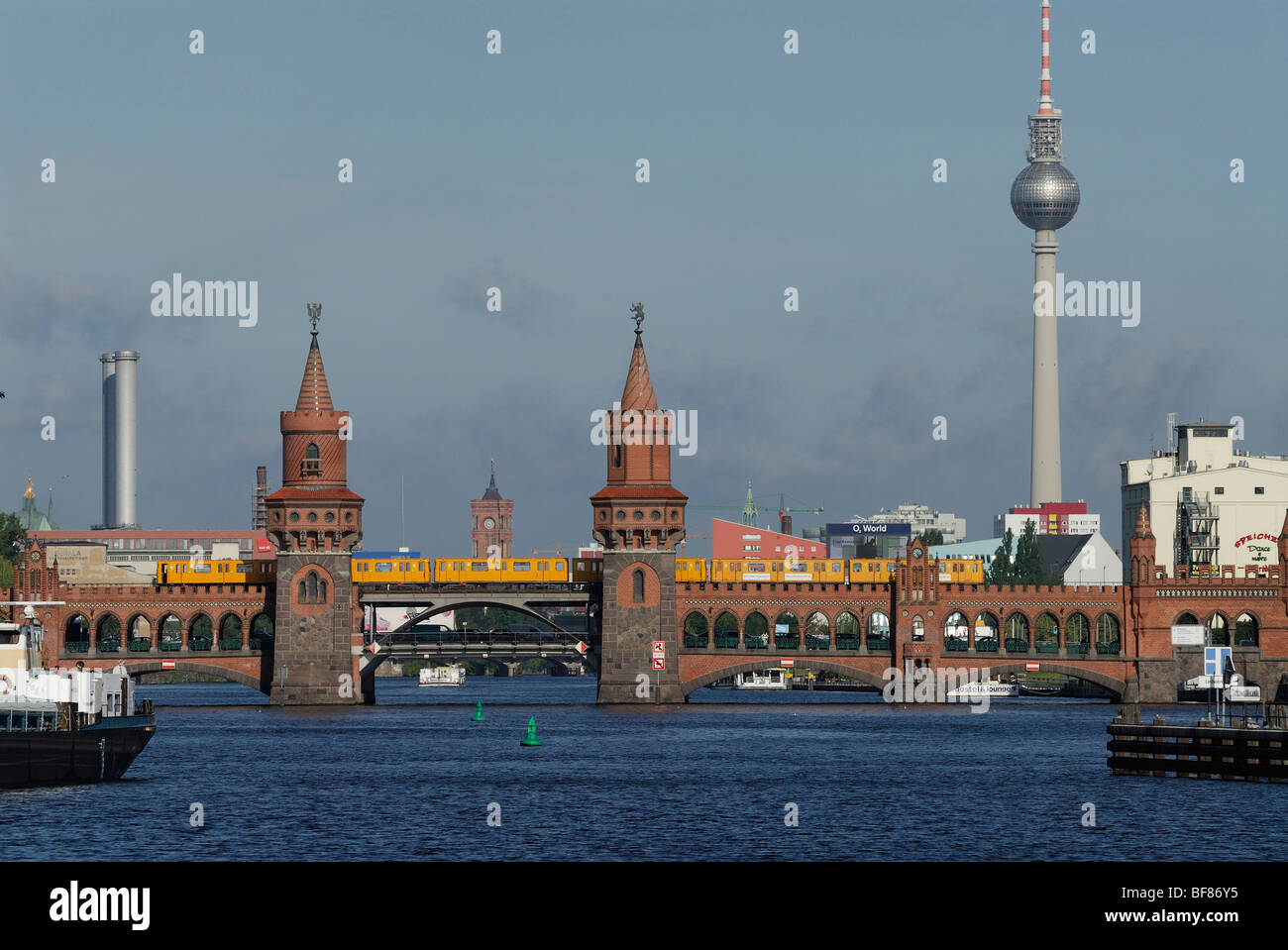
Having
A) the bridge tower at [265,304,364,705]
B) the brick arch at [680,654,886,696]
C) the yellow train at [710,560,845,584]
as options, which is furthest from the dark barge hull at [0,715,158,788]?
the yellow train at [710,560,845,584]

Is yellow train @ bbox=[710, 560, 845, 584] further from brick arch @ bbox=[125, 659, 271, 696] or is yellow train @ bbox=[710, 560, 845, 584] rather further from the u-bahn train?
brick arch @ bbox=[125, 659, 271, 696]

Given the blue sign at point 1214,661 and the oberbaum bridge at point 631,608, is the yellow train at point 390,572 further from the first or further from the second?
the blue sign at point 1214,661

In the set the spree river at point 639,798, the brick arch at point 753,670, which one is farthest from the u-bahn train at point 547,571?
the spree river at point 639,798

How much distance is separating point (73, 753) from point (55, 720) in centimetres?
215

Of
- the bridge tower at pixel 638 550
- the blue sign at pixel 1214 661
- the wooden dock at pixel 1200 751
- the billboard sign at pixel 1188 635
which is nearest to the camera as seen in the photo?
the wooden dock at pixel 1200 751

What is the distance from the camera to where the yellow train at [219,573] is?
168875 millimetres

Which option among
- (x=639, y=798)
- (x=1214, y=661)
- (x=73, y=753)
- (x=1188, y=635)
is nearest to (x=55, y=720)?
(x=73, y=753)

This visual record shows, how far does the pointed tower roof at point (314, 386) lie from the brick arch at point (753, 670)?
35651mm

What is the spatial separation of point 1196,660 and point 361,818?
99.7 metres

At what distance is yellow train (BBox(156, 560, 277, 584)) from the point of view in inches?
6649

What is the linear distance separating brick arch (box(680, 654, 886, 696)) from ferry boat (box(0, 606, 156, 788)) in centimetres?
7542
